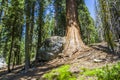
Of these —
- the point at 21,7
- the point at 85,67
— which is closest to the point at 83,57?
the point at 85,67

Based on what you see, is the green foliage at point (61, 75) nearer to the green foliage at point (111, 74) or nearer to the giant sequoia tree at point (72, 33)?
the giant sequoia tree at point (72, 33)

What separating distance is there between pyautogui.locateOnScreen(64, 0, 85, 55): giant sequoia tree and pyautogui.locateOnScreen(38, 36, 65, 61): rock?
3.32ft

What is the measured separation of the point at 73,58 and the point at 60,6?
20.3 meters

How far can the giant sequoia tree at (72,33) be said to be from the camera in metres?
14.2

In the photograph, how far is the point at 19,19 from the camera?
61.4 feet

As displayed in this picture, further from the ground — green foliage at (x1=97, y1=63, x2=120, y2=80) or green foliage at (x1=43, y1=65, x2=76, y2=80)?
green foliage at (x1=97, y1=63, x2=120, y2=80)

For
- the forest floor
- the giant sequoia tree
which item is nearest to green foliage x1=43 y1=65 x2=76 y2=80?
the forest floor

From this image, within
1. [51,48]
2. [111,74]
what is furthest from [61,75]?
[51,48]

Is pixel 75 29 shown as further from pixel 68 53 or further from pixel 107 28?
pixel 107 28

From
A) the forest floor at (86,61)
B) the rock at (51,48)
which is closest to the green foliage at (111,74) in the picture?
the forest floor at (86,61)

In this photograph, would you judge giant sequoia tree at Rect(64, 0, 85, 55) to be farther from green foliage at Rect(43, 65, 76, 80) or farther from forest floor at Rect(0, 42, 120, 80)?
green foliage at Rect(43, 65, 76, 80)

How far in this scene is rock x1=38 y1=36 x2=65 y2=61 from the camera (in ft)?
51.0

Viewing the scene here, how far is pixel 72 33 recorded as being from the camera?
14766mm

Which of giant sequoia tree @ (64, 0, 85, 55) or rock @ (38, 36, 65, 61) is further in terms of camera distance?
rock @ (38, 36, 65, 61)
